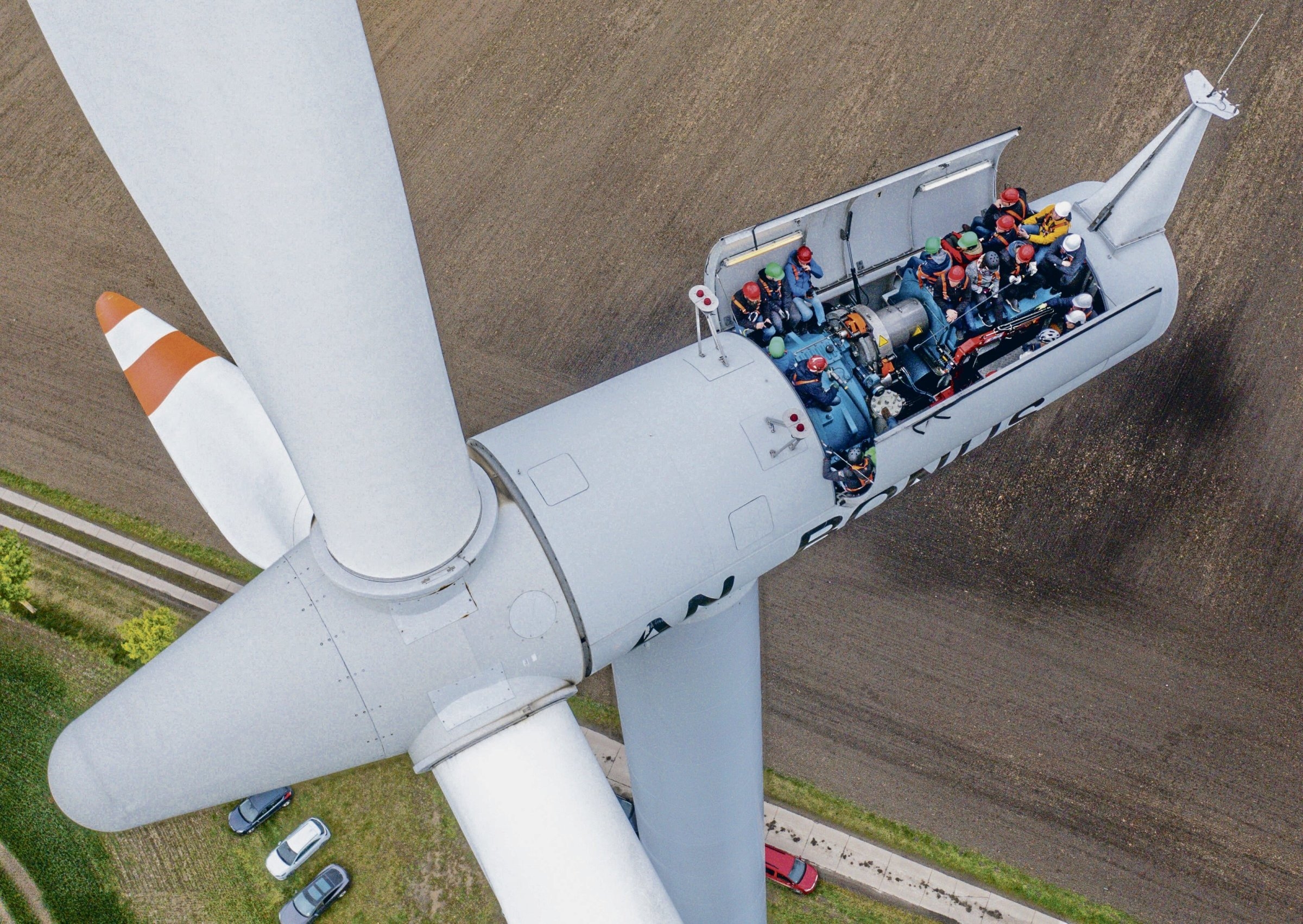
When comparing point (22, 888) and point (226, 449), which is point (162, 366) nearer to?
point (226, 449)

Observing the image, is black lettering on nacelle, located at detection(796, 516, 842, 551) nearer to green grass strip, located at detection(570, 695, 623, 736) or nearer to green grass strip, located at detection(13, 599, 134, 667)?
green grass strip, located at detection(570, 695, 623, 736)

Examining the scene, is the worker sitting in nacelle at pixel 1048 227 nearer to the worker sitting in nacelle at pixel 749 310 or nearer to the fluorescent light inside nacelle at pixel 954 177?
the fluorescent light inside nacelle at pixel 954 177

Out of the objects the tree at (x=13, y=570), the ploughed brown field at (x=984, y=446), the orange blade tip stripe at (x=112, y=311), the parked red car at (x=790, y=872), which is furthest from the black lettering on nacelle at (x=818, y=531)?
the tree at (x=13, y=570)

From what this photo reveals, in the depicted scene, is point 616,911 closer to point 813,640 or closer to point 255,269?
point 255,269

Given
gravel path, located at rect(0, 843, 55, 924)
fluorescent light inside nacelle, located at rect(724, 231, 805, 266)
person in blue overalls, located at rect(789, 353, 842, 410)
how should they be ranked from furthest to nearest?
gravel path, located at rect(0, 843, 55, 924)
fluorescent light inside nacelle, located at rect(724, 231, 805, 266)
person in blue overalls, located at rect(789, 353, 842, 410)

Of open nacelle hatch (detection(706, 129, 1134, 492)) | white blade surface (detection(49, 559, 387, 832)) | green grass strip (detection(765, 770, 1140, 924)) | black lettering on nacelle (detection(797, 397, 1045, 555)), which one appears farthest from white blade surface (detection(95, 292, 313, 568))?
green grass strip (detection(765, 770, 1140, 924))

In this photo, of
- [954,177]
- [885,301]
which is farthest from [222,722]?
[954,177]

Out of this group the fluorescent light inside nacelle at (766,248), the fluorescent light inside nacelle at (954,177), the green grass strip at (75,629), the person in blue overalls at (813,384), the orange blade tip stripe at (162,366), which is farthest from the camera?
the green grass strip at (75,629)
